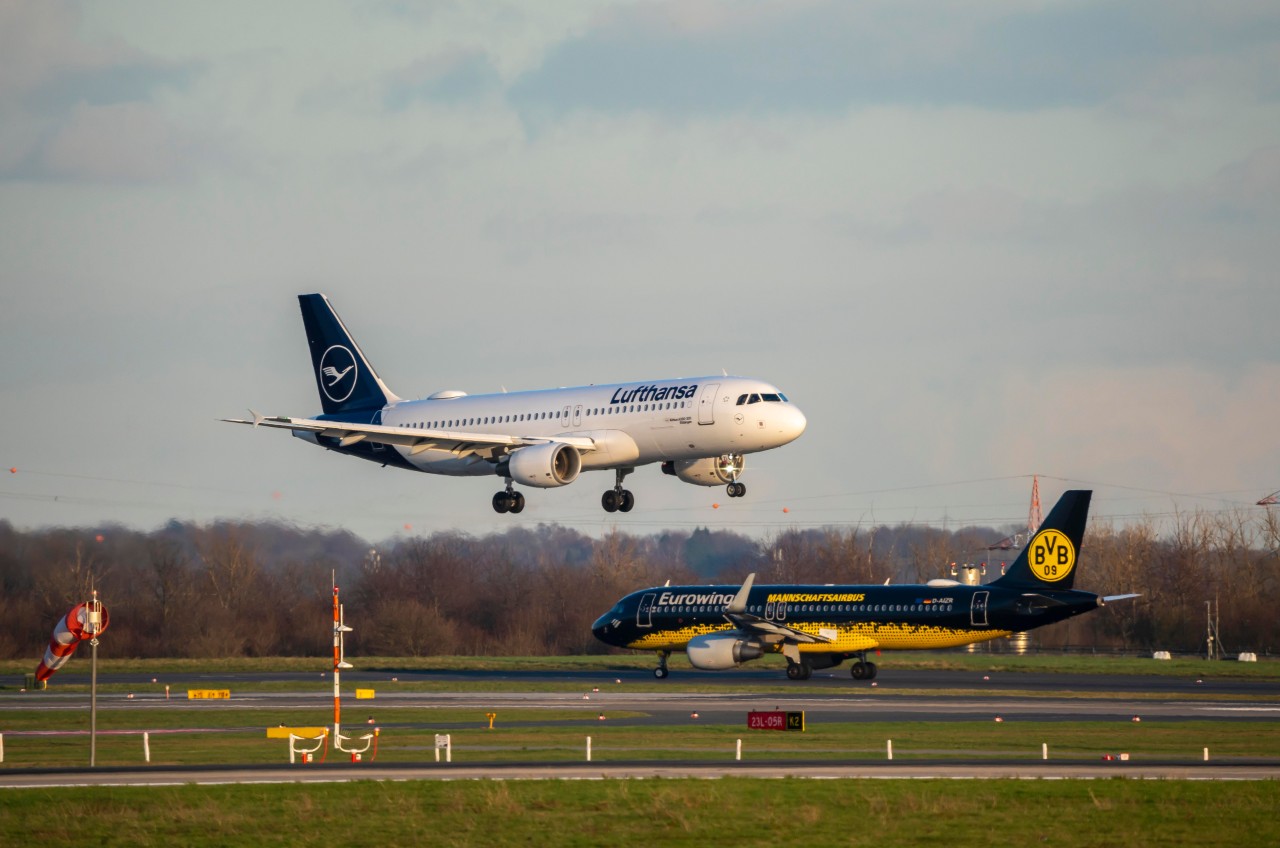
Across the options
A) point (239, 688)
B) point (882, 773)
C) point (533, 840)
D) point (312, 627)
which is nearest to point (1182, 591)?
point (312, 627)

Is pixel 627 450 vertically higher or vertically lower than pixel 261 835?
higher

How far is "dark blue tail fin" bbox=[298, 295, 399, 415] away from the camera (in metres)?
71.3

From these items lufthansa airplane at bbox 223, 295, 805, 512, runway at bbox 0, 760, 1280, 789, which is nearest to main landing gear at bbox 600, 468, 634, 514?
lufthansa airplane at bbox 223, 295, 805, 512

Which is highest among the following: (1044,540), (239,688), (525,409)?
(525,409)

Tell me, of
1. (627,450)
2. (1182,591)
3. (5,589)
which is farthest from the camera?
(1182,591)

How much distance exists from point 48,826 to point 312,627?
77.6 meters

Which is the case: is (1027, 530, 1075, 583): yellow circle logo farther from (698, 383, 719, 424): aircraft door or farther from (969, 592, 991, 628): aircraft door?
(698, 383, 719, 424): aircraft door

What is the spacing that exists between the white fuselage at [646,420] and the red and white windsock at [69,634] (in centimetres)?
1909

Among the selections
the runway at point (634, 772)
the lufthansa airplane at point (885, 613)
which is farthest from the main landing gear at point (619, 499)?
the runway at point (634, 772)

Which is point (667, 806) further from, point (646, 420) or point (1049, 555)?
point (1049, 555)

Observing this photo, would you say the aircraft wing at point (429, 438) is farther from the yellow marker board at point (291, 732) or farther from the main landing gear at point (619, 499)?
the yellow marker board at point (291, 732)

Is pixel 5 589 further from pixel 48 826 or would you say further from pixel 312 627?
pixel 48 826

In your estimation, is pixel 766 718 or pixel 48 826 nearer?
pixel 48 826

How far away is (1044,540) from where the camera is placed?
72688 millimetres
